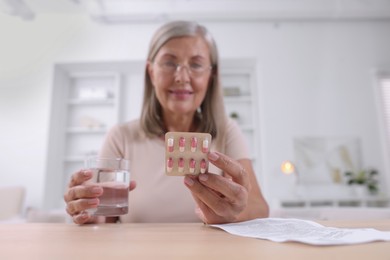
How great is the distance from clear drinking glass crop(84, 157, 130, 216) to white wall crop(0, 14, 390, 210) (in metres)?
2.84

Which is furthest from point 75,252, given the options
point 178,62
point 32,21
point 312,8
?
point 32,21

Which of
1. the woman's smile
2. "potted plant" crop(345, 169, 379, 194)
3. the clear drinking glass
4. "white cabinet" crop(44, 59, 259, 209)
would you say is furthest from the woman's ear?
"potted plant" crop(345, 169, 379, 194)

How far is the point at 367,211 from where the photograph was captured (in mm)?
1041

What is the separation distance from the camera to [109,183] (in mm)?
639

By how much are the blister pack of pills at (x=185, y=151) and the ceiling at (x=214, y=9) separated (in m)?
3.39

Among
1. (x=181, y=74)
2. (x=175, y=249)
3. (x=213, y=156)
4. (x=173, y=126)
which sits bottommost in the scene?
(x=175, y=249)

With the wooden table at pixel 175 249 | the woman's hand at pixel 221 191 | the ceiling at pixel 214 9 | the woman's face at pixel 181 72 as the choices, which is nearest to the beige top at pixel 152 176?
the woman's face at pixel 181 72

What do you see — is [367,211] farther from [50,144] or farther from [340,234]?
[50,144]

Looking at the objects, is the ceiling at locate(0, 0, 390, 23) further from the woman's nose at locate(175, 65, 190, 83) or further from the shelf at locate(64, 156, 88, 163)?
the woman's nose at locate(175, 65, 190, 83)

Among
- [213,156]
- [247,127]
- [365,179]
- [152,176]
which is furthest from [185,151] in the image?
[365,179]

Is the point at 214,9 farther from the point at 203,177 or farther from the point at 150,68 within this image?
the point at 203,177

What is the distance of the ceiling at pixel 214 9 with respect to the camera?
137 inches

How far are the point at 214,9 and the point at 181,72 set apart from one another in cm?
300

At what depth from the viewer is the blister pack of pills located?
1.58 ft
